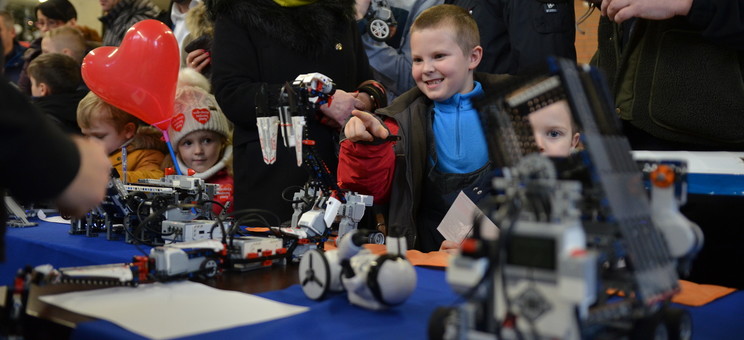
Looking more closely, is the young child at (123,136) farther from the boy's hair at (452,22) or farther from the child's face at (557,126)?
the child's face at (557,126)

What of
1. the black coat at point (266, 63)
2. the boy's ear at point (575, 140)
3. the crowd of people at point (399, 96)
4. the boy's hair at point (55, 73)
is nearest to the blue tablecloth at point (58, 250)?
the crowd of people at point (399, 96)

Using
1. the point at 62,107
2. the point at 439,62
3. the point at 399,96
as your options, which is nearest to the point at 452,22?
the point at 439,62

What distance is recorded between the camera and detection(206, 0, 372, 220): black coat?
2525 mm

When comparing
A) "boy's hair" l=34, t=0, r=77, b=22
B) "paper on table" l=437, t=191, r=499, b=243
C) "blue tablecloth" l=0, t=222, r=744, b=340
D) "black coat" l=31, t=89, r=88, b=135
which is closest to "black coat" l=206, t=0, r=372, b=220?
"paper on table" l=437, t=191, r=499, b=243

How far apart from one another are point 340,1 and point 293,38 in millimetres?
281

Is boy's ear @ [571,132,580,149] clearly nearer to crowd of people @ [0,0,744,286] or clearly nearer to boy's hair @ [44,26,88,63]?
crowd of people @ [0,0,744,286]

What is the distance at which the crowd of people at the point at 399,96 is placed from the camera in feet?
6.02

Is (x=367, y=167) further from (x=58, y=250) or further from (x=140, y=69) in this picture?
(x=140, y=69)

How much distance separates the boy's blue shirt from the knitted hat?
1.29 meters

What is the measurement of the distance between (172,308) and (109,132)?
2.37m

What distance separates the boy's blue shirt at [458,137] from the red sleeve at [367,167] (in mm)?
230

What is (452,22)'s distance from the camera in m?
2.29

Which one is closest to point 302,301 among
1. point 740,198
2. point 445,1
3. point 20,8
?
point 740,198

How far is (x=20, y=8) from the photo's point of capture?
22.5 feet
